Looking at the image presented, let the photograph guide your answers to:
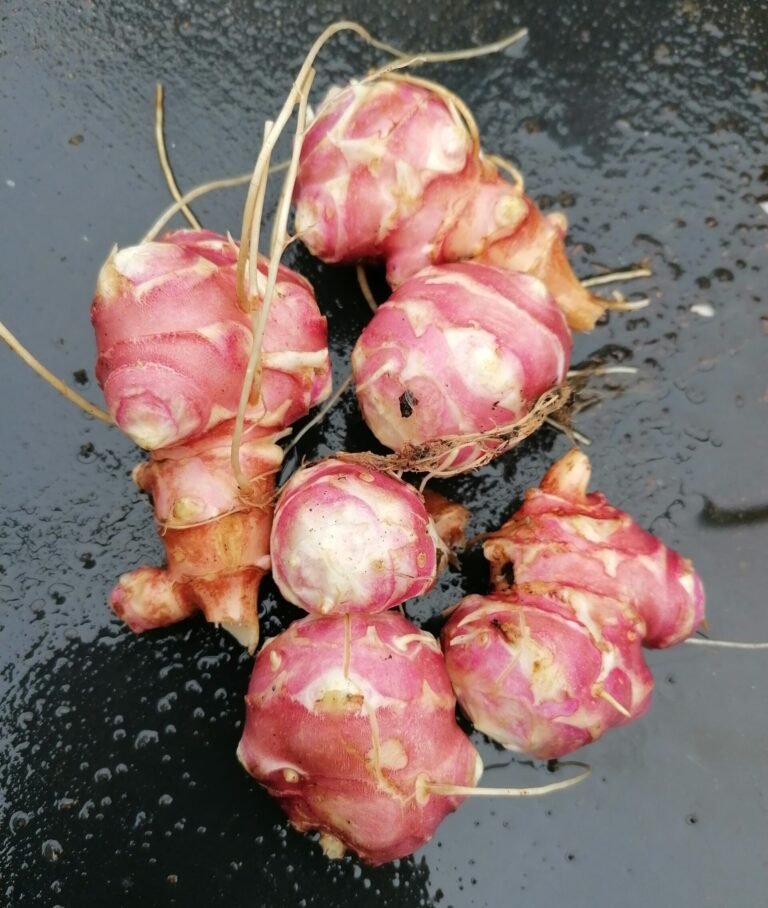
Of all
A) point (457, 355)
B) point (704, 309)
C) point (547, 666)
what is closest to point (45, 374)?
point (457, 355)

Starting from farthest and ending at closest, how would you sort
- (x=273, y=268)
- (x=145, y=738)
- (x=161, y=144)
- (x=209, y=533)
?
(x=161, y=144)
(x=145, y=738)
(x=209, y=533)
(x=273, y=268)

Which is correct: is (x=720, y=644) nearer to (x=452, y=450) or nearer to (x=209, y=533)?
(x=452, y=450)

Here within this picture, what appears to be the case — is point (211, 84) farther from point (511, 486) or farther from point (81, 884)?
point (81, 884)

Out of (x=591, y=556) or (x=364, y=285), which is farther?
(x=364, y=285)

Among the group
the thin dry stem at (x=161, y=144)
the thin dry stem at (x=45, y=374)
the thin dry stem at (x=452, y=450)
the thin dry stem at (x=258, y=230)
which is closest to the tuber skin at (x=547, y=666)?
the thin dry stem at (x=452, y=450)

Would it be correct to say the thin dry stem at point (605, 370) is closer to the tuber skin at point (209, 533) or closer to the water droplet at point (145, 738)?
the tuber skin at point (209, 533)

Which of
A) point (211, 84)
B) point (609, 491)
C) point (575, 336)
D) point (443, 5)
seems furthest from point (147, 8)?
point (609, 491)

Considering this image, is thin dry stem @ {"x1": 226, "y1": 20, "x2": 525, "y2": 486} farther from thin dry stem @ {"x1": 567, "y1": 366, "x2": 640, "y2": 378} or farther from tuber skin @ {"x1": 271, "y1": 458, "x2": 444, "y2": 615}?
thin dry stem @ {"x1": 567, "y1": 366, "x2": 640, "y2": 378}
